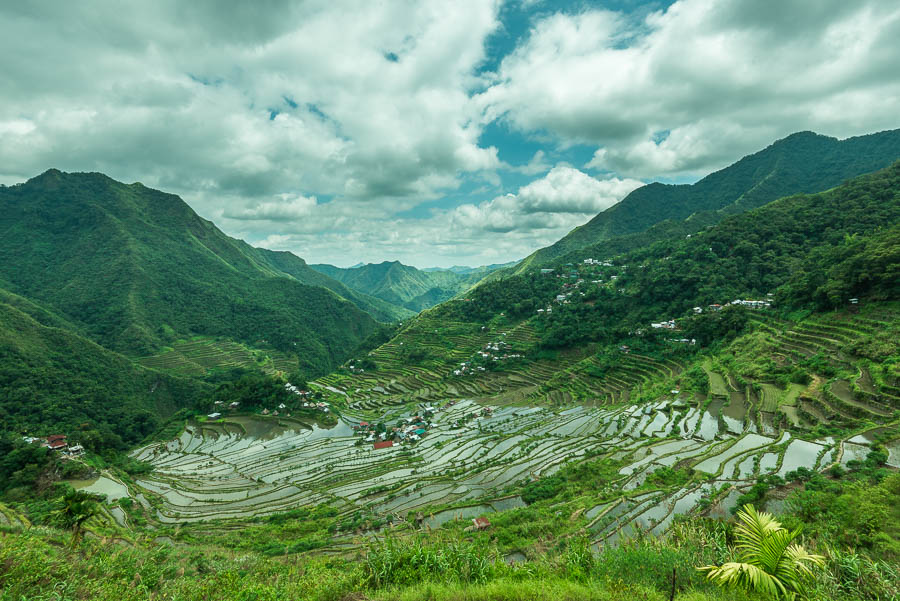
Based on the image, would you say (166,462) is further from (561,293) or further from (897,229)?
(897,229)

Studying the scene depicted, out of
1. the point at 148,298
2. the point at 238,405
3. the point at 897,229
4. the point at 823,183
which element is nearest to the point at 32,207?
the point at 148,298

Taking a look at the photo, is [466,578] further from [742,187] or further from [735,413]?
[742,187]

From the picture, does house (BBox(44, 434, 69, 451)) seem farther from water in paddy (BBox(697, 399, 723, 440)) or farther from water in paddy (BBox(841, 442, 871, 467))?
water in paddy (BBox(841, 442, 871, 467))

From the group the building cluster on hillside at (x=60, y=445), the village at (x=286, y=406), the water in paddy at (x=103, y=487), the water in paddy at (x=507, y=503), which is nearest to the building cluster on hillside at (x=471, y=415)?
the water in paddy at (x=507, y=503)

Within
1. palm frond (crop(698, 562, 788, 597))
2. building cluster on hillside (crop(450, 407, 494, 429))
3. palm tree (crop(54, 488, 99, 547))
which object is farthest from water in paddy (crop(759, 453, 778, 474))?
palm tree (crop(54, 488, 99, 547))

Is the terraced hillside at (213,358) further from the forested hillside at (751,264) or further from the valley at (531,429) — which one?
the forested hillside at (751,264)

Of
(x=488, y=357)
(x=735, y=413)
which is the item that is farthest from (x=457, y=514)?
(x=488, y=357)
